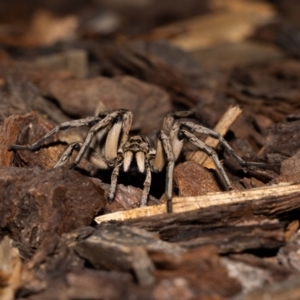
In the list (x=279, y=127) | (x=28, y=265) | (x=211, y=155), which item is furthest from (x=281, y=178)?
(x=28, y=265)

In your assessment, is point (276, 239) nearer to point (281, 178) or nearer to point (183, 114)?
point (281, 178)

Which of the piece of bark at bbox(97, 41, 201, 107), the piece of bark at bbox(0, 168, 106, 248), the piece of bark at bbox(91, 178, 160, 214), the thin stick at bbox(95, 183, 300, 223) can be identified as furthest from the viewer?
the piece of bark at bbox(97, 41, 201, 107)

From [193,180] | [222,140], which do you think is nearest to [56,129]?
[193,180]

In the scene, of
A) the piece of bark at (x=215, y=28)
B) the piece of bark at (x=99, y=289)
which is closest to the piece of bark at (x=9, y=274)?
the piece of bark at (x=99, y=289)

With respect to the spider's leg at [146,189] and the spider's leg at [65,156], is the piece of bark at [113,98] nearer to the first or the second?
the spider's leg at [65,156]

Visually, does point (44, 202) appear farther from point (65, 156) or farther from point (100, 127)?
point (100, 127)

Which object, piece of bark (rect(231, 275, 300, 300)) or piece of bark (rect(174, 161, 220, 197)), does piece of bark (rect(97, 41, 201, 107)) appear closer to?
piece of bark (rect(174, 161, 220, 197))

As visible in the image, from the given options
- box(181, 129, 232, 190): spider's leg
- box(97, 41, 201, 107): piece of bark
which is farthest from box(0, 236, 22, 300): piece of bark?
box(97, 41, 201, 107): piece of bark
